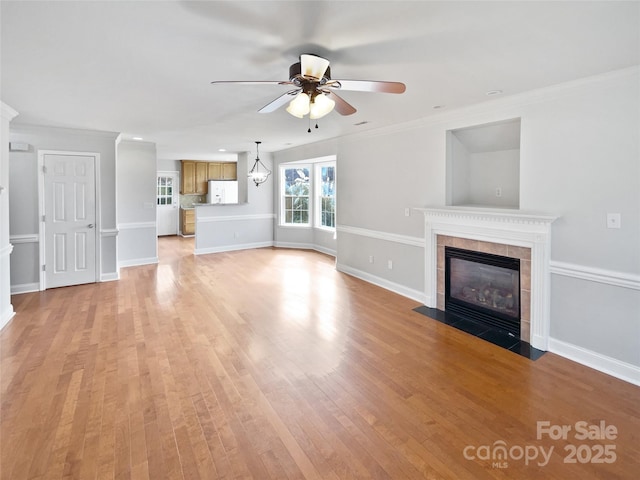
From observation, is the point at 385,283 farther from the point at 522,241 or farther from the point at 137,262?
the point at 137,262

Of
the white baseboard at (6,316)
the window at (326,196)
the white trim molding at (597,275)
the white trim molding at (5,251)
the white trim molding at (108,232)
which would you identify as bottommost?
the white baseboard at (6,316)

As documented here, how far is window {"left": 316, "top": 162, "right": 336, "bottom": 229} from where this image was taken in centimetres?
788

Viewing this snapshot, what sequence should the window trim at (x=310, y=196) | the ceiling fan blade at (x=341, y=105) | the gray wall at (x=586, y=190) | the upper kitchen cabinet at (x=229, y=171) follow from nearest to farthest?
1. the ceiling fan blade at (x=341, y=105)
2. the gray wall at (x=586, y=190)
3. the window trim at (x=310, y=196)
4. the upper kitchen cabinet at (x=229, y=171)

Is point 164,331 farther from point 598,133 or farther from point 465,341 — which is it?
point 598,133

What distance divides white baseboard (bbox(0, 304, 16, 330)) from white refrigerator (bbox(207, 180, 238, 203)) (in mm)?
7052

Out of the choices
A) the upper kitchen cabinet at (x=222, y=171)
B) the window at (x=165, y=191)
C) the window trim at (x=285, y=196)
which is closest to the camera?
the window trim at (x=285, y=196)

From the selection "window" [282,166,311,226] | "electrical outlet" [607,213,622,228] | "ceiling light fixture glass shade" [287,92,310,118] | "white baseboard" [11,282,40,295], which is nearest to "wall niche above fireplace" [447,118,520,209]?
"electrical outlet" [607,213,622,228]

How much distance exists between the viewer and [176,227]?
11.0 meters

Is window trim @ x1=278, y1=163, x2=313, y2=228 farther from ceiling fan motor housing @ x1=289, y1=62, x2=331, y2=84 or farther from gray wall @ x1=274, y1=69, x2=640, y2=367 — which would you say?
ceiling fan motor housing @ x1=289, y1=62, x2=331, y2=84

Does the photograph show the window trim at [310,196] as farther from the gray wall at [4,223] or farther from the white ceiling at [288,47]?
the gray wall at [4,223]

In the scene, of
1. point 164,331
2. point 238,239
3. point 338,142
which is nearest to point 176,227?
point 238,239

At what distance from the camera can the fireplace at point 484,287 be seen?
3564 mm

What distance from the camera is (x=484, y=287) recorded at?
153 inches

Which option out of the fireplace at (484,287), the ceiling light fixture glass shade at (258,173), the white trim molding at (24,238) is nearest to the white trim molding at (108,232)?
the white trim molding at (24,238)
